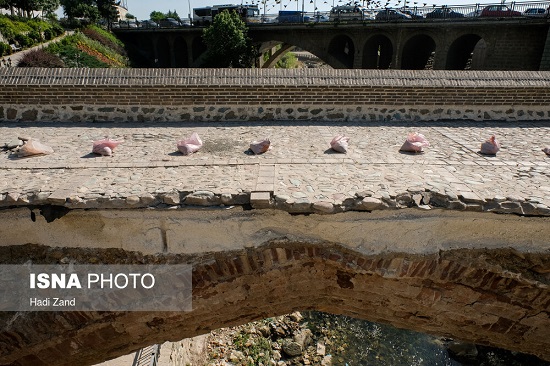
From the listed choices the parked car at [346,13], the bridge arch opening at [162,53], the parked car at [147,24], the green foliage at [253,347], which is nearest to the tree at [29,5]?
the parked car at [147,24]

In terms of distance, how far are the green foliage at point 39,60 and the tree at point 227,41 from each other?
9.08 meters

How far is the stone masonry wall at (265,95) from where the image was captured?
6297 millimetres

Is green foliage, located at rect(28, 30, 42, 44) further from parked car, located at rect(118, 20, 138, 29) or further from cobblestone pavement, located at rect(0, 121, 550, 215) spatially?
cobblestone pavement, located at rect(0, 121, 550, 215)

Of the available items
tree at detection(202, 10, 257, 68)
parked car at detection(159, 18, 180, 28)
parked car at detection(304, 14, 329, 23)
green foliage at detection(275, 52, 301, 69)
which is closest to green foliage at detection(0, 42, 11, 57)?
tree at detection(202, 10, 257, 68)

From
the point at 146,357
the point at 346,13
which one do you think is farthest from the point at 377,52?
the point at 146,357

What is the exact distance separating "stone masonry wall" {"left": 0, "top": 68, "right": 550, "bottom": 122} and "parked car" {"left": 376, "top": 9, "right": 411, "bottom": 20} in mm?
17908

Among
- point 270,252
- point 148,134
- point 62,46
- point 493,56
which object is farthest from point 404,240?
point 62,46

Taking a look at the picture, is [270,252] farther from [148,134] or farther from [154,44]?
[154,44]

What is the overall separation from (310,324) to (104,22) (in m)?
33.5

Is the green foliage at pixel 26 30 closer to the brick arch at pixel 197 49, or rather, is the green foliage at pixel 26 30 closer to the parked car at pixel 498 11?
the brick arch at pixel 197 49

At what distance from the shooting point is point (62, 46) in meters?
23.7

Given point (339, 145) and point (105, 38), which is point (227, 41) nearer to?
point (105, 38)

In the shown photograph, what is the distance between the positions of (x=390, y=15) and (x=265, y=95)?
19.8 metres

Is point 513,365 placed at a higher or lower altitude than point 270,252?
lower
